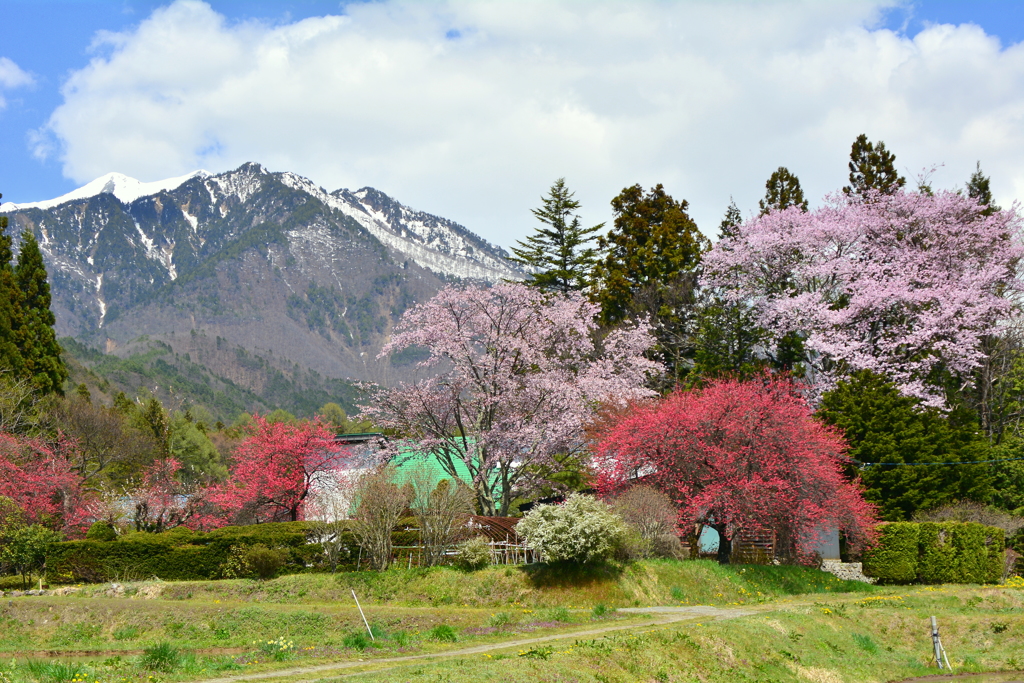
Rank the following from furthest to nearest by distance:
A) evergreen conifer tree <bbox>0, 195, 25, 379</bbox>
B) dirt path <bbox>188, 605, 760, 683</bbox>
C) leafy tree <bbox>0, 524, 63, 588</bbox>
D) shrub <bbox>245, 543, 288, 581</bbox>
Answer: evergreen conifer tree <bbox>0, 195, 25, 379</bbox>
leafy tree <bbox>0, 524, 63, 588</bbox>
shrub <bbox>245, 543, 288, 581</bbox>
dirt path <bbox>188, 605, 760, 683</bbox>

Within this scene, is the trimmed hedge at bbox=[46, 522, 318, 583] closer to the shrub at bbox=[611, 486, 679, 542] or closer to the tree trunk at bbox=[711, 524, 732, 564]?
the shrub at bbox=[611, 486, 679, 542]

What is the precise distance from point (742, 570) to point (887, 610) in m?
4.99

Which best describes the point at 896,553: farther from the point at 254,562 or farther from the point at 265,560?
the point at 254,562

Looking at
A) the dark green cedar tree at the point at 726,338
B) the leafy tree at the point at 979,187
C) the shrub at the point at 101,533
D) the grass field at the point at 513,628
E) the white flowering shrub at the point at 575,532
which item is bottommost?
the grass field at the point at 513,628

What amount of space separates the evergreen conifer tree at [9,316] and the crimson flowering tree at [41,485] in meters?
7.75

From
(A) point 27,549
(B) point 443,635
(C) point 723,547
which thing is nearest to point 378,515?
(B) point 443,635

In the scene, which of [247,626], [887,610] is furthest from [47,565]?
[887,610]

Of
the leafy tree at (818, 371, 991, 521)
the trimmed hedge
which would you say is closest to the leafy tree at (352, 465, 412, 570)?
the trimmed hedge

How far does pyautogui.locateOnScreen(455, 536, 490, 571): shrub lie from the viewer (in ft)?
82.3

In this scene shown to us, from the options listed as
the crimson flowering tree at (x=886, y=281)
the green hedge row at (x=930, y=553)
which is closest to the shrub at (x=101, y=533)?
the green hedge row at (x=930, y=553)

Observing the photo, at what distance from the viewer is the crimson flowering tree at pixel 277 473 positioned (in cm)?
3794

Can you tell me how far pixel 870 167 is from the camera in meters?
57.0

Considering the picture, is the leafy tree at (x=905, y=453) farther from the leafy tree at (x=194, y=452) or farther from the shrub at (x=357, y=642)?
the leafy tree at (x=194, y=452)

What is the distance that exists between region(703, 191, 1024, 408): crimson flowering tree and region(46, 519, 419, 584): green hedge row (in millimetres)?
24796
